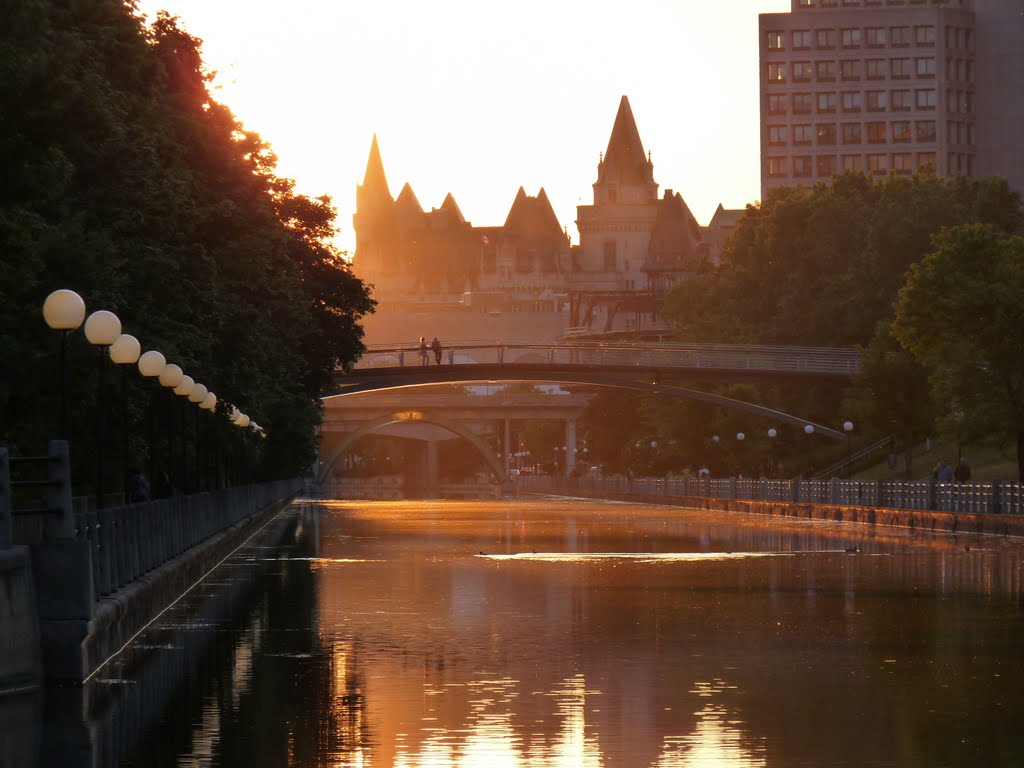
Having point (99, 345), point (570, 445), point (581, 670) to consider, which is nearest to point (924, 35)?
point (570, 445)

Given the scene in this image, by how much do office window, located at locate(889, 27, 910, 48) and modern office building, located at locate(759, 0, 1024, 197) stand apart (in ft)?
0.28

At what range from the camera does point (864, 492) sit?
6181 centimetres

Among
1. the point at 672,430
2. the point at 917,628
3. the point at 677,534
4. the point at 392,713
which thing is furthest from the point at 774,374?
the point at 392,713

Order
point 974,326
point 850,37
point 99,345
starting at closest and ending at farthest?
point 99,345 → point 974,326 → point 850,37

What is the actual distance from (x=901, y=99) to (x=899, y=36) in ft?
17.8

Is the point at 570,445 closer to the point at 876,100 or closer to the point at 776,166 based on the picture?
the point at 776,166

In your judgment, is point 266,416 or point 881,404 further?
point 881,404

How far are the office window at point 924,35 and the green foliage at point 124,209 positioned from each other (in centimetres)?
13982

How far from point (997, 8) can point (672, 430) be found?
292 feet

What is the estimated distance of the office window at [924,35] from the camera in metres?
181

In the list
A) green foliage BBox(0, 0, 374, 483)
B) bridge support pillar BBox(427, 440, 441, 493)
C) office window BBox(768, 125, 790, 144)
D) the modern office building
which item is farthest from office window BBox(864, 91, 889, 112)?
green foliage BBox(0, 0, 374, 483)

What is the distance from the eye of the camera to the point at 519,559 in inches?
1351

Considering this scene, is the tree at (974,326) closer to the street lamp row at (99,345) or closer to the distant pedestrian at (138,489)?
the distant pedestrian at (138,489)

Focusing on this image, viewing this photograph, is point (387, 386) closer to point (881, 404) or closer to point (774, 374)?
point (774, 374)
